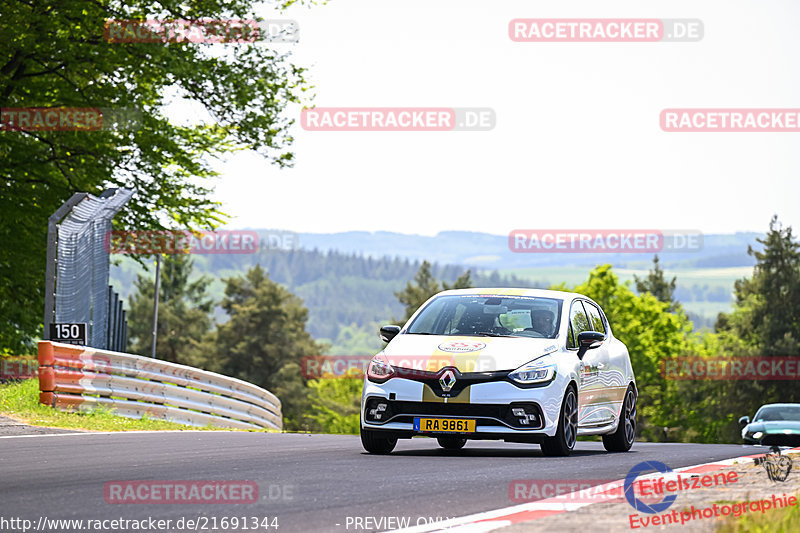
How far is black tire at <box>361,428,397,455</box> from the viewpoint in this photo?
1161 centimetres

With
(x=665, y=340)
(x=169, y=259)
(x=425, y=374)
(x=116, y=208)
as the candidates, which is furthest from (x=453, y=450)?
(x=665, y=340)

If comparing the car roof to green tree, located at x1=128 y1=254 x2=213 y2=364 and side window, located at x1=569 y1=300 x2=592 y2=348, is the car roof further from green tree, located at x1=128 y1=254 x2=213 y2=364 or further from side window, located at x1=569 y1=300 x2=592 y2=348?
green tree, located at x1=128 y1=254 x2=213 y2=364

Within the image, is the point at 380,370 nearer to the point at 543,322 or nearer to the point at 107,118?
the point at 543,322

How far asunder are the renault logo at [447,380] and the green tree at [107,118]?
1659 centimetres

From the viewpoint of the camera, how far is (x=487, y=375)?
11.2 meters

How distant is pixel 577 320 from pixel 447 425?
8.46 ft

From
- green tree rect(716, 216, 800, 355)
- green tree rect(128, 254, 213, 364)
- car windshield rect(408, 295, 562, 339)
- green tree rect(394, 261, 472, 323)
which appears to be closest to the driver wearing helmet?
car windshield rect(408, 295, 562, 339)

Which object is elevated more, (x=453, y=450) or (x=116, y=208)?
(x=116, y=208)

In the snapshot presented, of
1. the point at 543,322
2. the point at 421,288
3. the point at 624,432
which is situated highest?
the point at 421,288

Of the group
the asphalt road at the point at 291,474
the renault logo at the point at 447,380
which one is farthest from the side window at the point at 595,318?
the renault logo at the point at 447,380

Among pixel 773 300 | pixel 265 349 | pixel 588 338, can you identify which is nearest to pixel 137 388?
pixel 588 338

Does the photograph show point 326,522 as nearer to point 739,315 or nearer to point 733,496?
point 733,496

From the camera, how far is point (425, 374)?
37.1 feet

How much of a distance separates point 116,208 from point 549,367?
37.4 feet
